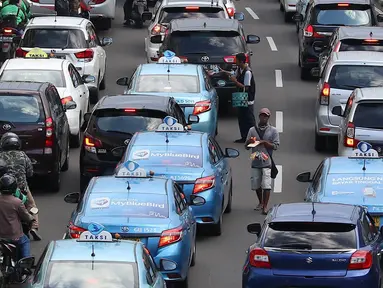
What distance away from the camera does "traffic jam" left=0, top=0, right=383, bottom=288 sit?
1566 centimetres

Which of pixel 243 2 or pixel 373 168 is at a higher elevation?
pixel 373 168

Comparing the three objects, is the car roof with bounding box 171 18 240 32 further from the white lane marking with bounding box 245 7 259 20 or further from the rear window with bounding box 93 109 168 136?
the white lane marking with bounding box 245 7 259 20

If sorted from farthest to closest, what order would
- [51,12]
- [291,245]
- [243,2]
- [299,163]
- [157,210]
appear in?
[243,2], [51,12], [299,163], [157,210], [291,245]

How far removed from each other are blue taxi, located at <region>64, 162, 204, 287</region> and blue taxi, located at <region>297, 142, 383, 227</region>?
1914 mm

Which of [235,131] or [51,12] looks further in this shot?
[51,12]

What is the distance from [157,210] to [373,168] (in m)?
3.65

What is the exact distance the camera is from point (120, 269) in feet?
45.9

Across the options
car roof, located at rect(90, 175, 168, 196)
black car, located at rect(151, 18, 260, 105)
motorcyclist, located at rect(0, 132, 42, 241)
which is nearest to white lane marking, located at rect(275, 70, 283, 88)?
black car, located at rect(151, 18, 260, 105)

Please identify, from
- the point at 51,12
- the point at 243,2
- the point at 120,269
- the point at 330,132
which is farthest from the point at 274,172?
the point at 243,2

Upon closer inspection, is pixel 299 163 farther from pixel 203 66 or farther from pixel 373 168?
pixel 373 168

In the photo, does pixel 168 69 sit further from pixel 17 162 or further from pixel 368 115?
pixel 17 162

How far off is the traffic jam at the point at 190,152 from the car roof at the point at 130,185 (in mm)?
33

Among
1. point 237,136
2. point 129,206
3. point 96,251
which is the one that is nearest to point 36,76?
point 237,136

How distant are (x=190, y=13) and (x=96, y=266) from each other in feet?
66.5
